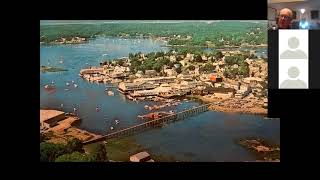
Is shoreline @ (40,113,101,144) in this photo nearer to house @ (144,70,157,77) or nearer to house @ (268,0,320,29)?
house @ (144,70,157,77)

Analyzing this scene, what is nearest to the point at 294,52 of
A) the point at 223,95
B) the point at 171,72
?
the point at 223,95

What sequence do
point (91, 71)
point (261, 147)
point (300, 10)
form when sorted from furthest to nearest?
point (91, 71)
point (261, 147)
point (300, 10)

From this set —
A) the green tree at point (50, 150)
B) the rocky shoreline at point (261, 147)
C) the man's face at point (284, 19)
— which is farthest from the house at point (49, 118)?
the man's face at point (284, 19)

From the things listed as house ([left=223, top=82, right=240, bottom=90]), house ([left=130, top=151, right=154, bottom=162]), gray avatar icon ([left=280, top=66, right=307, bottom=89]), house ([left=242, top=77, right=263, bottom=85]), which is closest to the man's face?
gray avatar icon ([left=280, top=66, right=307, bottom=89])

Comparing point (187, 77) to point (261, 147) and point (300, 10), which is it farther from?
point (300, 10)

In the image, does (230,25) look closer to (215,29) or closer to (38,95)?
(215,29)

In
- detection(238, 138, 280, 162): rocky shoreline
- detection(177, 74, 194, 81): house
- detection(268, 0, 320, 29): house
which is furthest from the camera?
detection(177, 74, 194, 81): house
